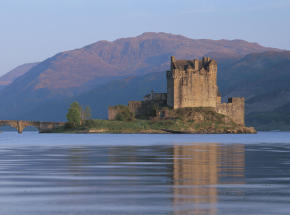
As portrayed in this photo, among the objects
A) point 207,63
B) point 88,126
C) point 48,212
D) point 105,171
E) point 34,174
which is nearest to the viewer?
point 48,212

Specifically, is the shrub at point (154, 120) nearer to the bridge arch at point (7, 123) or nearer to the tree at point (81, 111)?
the tree at point (81, 111)

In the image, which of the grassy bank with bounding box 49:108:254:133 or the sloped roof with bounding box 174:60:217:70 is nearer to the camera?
the grassy bank with bounding box 49:108:254:133

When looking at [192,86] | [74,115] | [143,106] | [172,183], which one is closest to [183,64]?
[192,86]

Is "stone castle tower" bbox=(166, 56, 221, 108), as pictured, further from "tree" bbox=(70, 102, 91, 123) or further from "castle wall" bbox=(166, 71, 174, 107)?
"tree" bbox=(70, 102, 91, 123)

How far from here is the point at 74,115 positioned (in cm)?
15100

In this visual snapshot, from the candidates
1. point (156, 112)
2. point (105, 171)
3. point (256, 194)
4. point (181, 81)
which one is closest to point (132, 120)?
point (156, 112)

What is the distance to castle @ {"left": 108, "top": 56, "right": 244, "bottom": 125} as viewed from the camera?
15712 centimetres

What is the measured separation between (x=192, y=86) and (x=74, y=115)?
3848cm

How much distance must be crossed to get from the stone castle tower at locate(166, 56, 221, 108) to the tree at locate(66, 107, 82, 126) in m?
29.7

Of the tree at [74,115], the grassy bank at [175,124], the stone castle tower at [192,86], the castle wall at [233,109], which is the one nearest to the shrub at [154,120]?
the grassy bank at [175,124]

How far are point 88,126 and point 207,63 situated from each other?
145ft

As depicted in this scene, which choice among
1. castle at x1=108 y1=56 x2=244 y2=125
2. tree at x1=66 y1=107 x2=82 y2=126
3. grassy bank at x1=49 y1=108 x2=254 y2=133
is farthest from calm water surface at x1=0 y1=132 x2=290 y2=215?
castle at x1=108 y1=56 x2=244 y2=125

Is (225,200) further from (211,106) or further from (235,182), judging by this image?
(211,106)

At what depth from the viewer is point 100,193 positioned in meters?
19.9
